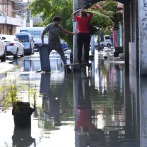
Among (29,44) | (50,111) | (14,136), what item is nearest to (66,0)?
(29,44)

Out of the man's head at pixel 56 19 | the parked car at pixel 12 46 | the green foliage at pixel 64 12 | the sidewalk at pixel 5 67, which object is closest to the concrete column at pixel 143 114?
the man's head at pixel 56 19

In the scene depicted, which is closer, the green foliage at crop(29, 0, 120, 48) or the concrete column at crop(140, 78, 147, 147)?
the concrete column at crop(140, 78, 147, 147)

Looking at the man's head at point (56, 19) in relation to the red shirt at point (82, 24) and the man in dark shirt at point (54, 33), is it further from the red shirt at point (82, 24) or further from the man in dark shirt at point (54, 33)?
the red shirt at point (82, 24)

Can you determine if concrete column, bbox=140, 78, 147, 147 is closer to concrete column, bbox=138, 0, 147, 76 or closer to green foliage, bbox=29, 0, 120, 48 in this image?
concrete column, bbox=138, 0, 147, 76

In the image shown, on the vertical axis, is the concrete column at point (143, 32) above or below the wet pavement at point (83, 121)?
above

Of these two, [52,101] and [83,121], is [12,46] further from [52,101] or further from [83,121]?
[83,121]

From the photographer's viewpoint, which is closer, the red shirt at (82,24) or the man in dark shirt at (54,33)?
the red shirt at (82,24)

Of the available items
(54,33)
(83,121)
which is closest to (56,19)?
(54,33)

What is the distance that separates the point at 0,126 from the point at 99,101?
251 cm

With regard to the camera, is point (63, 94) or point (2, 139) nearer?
point (2, 139)

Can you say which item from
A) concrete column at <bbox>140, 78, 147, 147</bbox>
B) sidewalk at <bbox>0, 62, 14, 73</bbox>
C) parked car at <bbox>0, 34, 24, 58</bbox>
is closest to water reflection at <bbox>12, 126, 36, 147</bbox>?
concrete column at <bbox>140, 78, 147, 147</bbox>

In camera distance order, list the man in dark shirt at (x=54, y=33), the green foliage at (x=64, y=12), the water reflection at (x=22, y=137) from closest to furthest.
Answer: the water reflection at (x=22, y=137), the man in dark shirt at (x=54, y=33), the green foliage at (x=64, y=12)

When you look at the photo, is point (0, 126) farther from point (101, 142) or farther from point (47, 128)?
point (101, 142)

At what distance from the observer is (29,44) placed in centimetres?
3419
